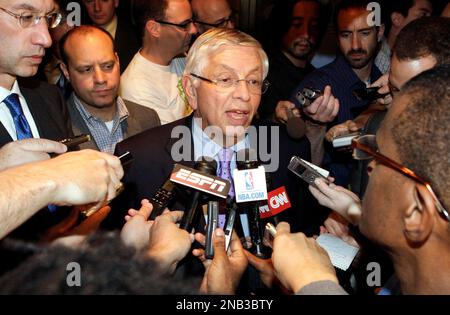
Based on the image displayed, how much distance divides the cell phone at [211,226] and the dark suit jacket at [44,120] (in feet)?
2.38

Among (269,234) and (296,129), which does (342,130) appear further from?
(269,234)

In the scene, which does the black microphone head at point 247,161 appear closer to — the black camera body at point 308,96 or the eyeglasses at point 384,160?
the eyeglasses at point 384,160

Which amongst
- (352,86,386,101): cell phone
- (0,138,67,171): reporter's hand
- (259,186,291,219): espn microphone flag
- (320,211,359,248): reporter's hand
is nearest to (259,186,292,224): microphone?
(259,186,291,219): espn microphone flag

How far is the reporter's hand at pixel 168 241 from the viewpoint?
160cm

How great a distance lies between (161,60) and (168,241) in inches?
91.8

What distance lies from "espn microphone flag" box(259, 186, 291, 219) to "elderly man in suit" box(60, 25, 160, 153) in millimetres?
1417

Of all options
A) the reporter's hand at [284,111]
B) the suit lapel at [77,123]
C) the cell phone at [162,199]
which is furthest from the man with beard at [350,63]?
the cell phone at [162,199]

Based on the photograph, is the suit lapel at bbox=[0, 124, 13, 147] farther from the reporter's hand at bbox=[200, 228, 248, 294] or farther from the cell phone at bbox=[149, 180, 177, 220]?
the reporter's hand at bbox=[200, 228, 248, 294]

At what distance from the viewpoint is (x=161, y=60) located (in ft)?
12.4

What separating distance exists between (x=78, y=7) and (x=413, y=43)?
106 inches

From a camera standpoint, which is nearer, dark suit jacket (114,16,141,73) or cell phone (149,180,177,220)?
cell phone (149,180,177,220)

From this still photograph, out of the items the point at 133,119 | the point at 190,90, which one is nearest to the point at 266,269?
the point at 190,90

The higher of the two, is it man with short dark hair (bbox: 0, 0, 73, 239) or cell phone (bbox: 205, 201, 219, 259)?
man with short dark hair (bbox: 0, 0, 73, 239)

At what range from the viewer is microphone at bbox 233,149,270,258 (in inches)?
74.5
